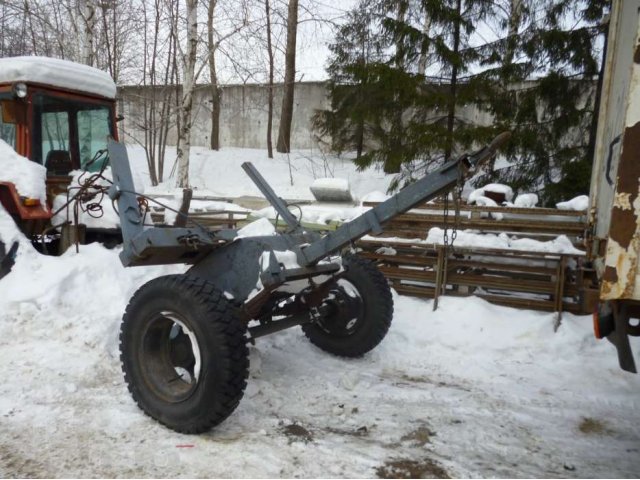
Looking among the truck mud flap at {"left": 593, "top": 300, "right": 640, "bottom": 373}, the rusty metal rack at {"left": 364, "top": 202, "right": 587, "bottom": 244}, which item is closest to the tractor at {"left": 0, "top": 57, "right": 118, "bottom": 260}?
the rusty metal rack at {"left": 364, "top": 202, "right": 587, "bottom": 244}

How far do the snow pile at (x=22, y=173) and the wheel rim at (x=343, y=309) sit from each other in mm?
3086

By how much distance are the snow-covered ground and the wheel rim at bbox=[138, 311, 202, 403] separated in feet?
0.77

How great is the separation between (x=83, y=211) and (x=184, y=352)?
8.96 ft

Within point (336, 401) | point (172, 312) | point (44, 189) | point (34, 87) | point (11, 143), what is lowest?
point (336, 401)

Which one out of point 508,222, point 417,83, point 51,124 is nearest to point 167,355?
point 51,124

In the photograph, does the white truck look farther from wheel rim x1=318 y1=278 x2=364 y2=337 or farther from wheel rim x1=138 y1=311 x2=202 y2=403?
wheel rim x1=138 y1=311 x2=202 y2=403

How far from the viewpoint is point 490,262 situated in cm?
566

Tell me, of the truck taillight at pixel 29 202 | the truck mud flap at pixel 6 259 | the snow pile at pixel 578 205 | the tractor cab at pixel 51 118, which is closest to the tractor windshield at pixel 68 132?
the tractor cab at pixel 51 118

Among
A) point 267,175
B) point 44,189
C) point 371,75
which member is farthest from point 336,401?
point 267,175

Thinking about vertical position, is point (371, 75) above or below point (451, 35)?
below

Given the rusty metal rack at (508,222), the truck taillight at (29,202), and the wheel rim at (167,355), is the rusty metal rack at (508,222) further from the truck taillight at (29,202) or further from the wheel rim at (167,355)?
the truck taillight at (29,202)

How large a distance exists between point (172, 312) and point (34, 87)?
11.5ft

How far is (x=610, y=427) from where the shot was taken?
347 centimetres

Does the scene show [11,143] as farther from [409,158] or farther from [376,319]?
[409,158]
